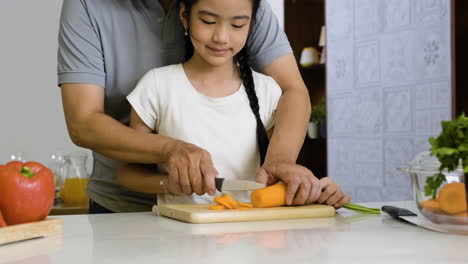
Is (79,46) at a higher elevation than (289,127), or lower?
higher

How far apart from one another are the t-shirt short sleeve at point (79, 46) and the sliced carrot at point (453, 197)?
3.04ft

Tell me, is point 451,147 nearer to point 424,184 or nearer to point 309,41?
point 424,184

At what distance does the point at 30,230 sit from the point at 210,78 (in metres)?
0.74

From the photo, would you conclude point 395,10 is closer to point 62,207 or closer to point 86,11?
point 62,207

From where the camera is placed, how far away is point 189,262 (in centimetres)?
84

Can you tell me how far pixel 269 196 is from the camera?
4.20 ft

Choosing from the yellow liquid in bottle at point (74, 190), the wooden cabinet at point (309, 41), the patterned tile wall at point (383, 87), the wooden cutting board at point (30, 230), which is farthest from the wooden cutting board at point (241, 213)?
the wooden cabinet at point (309, 41)

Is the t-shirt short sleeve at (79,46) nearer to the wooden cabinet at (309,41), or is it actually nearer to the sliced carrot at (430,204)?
the sliced carrot at (430,204)

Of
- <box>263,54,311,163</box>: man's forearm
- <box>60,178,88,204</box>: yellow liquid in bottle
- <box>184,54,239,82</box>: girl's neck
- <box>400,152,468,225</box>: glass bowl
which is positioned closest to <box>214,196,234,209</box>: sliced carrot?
<box>263,54,311,163</box>: man's forearm

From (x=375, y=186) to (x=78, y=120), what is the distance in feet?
8.89

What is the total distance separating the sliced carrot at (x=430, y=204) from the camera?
108cm

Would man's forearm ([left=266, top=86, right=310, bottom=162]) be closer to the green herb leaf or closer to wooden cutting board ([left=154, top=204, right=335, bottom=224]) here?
wooden cutting board ([left=154, top=204, right=335, bottom=224])

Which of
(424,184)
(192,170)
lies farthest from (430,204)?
(192,170)

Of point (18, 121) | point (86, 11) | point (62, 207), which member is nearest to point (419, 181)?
point (86, 11)
